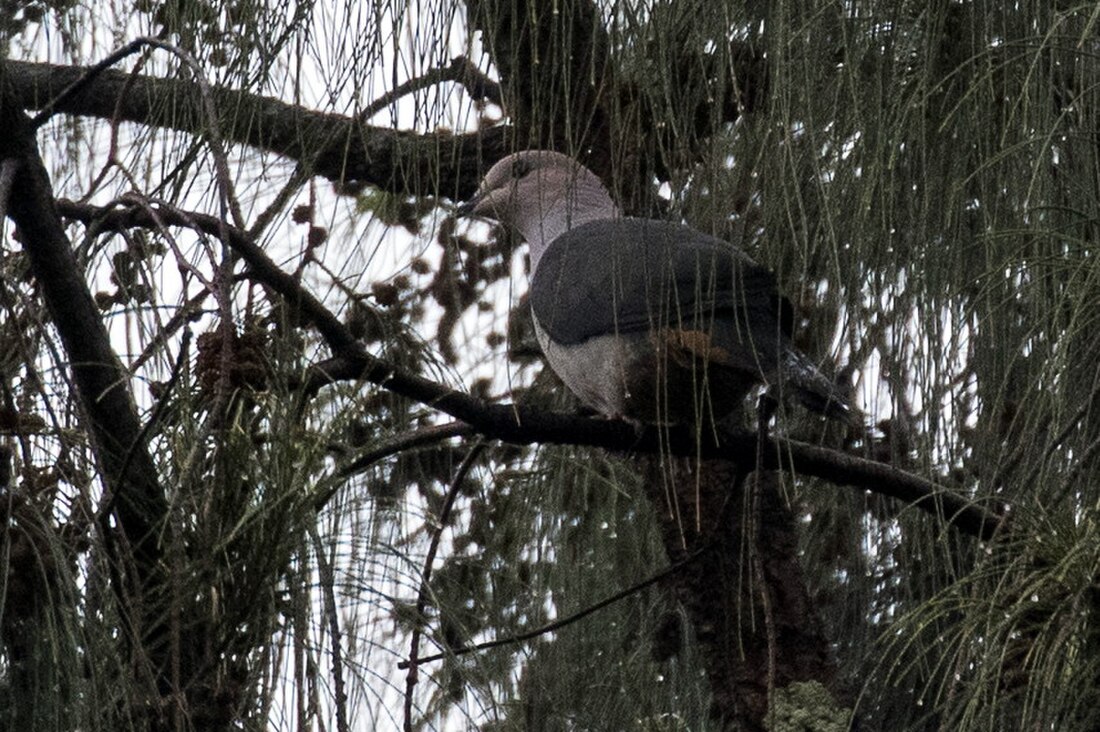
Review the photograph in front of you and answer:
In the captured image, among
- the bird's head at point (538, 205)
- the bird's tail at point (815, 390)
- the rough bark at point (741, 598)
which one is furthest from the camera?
the bird's head at point (538, 205)

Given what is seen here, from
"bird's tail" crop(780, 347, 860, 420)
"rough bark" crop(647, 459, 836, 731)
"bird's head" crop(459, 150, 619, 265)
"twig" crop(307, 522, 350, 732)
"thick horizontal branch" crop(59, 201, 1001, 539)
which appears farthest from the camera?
"bird's head" crop(459, 150, 619, 265)

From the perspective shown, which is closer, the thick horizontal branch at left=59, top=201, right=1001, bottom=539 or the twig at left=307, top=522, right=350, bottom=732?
the twig at left=307, top=522, right=350, bottom=732

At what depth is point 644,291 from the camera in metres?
2.88

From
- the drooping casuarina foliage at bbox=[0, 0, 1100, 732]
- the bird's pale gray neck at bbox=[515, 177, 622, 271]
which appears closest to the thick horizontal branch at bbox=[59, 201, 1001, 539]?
the drooping casuarina foliage at bbox=[0, 0, 1100, 732]

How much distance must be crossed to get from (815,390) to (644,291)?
1.74ft

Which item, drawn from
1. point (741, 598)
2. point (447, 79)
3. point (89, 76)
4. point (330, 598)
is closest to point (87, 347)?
point (89, 76)

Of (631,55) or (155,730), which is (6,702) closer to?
(155,730)

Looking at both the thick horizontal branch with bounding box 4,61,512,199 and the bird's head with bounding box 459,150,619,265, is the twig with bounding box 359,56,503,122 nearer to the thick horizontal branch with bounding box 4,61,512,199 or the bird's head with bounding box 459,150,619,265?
the thick horizontal branch with bounding box 4,61,512,199

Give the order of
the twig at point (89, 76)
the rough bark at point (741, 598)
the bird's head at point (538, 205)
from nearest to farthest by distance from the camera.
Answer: the twig at point (89, 76) < the rough bark at point (741, 598) < the bird's head at point (538, 205)

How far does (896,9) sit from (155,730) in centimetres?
116

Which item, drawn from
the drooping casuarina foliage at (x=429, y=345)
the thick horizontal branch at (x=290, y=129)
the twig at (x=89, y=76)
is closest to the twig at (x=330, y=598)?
the drooping casuarina foliage at (x=429, y=345)

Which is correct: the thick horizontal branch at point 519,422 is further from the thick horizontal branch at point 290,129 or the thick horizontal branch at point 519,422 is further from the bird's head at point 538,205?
the bird's head at point 538,205

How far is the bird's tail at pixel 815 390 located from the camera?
2406 mm

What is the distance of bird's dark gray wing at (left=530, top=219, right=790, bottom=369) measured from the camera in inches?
96.8
